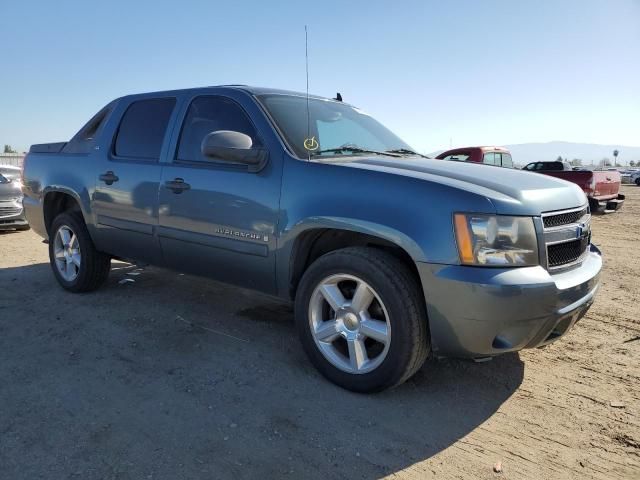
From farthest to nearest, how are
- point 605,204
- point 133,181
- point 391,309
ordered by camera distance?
1. point 605,204
2. point 133,181
3. point 391,309

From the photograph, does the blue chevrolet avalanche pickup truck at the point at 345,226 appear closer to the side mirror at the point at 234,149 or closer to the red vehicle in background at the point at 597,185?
the side mirror at the point at 234,149

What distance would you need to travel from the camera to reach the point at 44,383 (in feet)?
9.91

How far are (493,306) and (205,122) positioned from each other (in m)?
2.55

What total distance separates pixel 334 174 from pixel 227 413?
59.3 inches

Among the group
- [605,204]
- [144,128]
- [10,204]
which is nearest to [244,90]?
[144,128]

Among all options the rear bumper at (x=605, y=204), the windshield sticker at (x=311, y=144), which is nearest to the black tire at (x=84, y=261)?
the windshield sticker at (x=311, y=144)

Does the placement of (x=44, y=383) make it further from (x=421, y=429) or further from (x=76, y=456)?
(x=421, y=429)

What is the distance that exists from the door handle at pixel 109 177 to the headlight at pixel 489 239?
3097 millimetres

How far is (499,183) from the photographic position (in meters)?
2.79

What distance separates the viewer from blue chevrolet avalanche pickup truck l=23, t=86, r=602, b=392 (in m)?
2.52

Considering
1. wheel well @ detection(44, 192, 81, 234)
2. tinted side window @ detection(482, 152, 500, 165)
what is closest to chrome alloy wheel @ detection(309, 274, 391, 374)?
wheel well @ detection(44, 192, 81, 234)

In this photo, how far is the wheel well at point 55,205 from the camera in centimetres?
511

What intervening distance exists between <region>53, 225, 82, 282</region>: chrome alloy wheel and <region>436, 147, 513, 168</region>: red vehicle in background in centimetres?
886

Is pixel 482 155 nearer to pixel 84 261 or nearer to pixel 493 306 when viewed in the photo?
pixel 84 261
